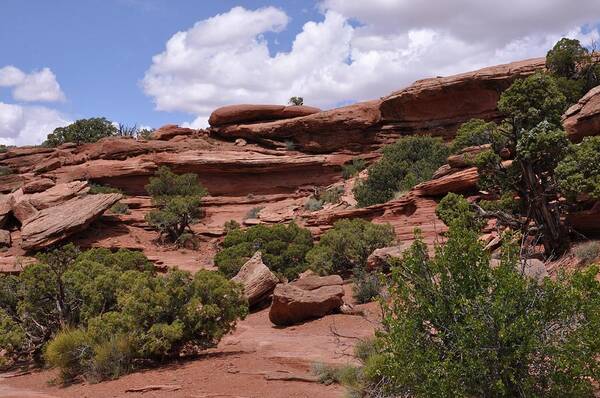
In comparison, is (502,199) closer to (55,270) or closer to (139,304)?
(139,304)

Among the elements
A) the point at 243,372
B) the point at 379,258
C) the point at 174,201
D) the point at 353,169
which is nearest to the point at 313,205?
the point at 353,169

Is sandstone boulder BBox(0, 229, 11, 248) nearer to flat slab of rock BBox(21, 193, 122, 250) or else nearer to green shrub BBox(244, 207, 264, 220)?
flat slab of rock BBox(21, 193, 122, 250)

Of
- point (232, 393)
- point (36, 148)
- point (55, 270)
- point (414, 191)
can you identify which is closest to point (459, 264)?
point (232, 393)

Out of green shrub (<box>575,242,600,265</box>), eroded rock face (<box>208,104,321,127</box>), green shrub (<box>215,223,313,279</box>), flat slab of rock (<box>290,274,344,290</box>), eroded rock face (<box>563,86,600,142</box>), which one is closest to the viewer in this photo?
green shrub (<box>575,242,600,265</box>)

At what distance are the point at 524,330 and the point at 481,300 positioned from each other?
0.36 m

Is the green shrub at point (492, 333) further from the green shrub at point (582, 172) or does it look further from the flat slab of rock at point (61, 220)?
the flat slab of rock at point (61, 220)

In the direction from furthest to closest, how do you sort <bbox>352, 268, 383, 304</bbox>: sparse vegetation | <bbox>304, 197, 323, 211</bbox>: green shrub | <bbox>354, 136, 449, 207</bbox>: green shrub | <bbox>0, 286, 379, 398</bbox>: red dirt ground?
<bbox>304, 197, 323, 211</bbox>: green shrub < <bbox>354, 136, 449, 207</bbox>: green shrub < <bbox>352, 268, 383, 304</bbox>: sparse vegetation < <bbox>0, 286, 379, 398</bbox>: red dirt ground

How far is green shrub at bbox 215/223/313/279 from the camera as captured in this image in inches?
719

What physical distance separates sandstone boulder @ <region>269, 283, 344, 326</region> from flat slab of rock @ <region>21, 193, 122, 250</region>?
17898mm

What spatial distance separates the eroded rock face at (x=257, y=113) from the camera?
1545 inches

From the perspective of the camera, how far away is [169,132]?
40406 millimetres

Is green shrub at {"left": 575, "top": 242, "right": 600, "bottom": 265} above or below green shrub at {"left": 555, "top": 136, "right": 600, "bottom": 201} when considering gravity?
below

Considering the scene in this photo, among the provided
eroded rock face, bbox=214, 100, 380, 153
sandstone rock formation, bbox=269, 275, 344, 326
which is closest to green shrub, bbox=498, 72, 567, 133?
sandstone rock formation, bbox=269, 275, 344, 326

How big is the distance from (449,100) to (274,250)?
1979 centimetres
